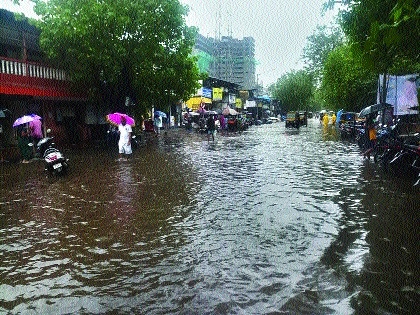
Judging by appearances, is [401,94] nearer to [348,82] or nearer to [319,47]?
[348,82]

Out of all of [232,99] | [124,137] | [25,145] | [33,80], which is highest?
[232,99]

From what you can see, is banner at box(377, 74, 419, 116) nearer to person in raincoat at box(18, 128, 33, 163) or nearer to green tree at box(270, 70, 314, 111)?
person in raincoat at box(18, 128, 33, 163)

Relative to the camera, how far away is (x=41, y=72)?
21.5 metres

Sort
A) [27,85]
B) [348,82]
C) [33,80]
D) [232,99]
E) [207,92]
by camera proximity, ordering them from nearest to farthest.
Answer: [27,85], [33,80], [348,82], [207,92], [232,99]

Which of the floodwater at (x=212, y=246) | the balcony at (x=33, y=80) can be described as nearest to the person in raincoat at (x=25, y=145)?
the balcony at (x=33, y=80)

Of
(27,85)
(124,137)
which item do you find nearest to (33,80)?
(27,85)

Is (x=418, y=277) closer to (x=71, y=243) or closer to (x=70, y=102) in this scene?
(x=71, y=243)

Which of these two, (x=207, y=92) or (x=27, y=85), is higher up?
(x=207, y=92)

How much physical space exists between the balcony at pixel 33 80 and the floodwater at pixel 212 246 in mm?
9499

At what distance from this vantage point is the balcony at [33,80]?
18.7 meters

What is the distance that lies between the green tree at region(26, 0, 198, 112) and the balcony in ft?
2.65

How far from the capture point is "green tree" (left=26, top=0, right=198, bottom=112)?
21.2m

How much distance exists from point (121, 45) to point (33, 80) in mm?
4688

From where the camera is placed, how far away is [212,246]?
5.54 meters
